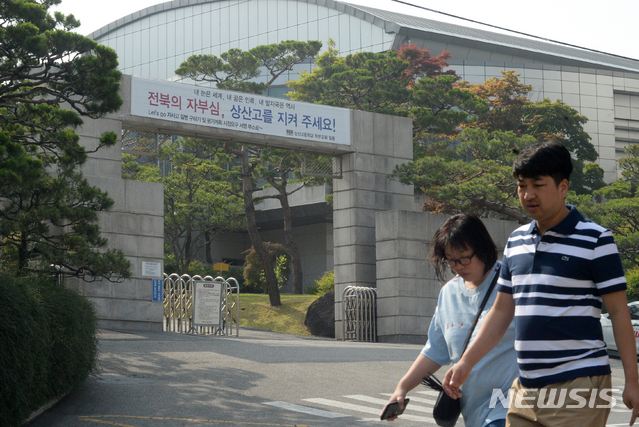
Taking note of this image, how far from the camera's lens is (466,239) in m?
3.83

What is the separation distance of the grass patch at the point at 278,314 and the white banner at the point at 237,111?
8.08m

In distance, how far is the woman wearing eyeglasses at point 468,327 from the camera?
3.72 m


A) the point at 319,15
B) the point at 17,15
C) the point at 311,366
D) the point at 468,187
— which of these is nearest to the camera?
the point at 17,15

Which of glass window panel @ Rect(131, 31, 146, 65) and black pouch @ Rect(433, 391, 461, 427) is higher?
glass window panel @ Rect(131, 31, 146, 65)

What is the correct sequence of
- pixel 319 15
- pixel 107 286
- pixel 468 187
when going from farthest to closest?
pixel 319 15, pixel 468 187, pixel 107 286

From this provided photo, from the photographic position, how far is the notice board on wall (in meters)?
18.5

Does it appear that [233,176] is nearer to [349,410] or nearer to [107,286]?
[107,286]

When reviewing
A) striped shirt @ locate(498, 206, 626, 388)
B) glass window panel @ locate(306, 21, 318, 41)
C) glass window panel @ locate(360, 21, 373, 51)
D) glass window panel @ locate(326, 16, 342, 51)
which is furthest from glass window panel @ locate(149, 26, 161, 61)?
striped shirt @ locate(498, 206, 626, 388)

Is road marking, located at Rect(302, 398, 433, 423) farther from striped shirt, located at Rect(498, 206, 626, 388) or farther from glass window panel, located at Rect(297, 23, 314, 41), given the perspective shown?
glass window panel, located at Rect(297, 23, 314, 41)

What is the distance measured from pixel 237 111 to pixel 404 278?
238 inches

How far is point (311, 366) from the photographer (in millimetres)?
13055

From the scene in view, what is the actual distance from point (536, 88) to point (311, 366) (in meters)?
40.0

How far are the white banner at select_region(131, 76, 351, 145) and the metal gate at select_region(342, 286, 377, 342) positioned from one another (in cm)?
409

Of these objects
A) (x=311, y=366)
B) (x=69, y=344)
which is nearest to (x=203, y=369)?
(x=311, y=366)
